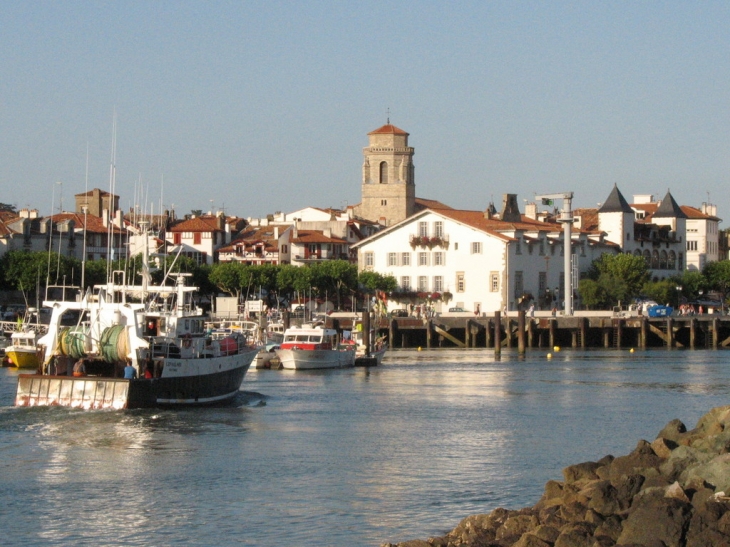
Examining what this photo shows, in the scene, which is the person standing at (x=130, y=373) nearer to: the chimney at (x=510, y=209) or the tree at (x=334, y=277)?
the tree at (x=334, y=277)

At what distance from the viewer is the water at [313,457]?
25438 millimetres

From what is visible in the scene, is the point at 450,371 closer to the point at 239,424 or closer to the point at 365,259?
the point at 239,424

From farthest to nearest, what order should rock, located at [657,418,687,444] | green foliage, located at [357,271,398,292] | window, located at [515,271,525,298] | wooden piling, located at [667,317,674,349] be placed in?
green foliage, located at [357,271,398,292]
window, located at [515,271,525,298]
wooden piling, located at [667,317,674,349]
rock, located at [657,418,687,444]

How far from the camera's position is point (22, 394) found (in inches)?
→ 1628

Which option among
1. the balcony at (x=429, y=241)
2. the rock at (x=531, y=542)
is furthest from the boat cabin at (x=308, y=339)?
the rock at (x=531, y=542)

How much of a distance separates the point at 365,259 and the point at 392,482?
279ft

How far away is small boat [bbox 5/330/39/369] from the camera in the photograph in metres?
66.4

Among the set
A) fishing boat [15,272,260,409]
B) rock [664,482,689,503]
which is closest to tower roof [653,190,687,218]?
fishing boat [15,272,260,409]

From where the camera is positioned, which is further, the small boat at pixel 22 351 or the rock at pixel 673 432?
the small boat at pixel 22 351

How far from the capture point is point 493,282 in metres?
108

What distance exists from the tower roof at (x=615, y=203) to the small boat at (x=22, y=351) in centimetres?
7444

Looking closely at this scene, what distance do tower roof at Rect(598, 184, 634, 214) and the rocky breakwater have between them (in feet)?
351

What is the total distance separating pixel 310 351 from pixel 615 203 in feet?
222

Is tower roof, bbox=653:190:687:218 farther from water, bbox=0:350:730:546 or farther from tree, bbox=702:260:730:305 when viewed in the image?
water, bbox=0:350:730:546
